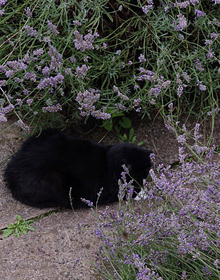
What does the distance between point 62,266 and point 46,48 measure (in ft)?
4.96

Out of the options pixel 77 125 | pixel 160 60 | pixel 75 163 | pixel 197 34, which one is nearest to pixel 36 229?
pixel 75 163

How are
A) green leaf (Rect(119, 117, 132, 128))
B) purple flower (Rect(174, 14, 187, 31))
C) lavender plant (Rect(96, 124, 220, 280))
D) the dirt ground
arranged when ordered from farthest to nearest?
green leaf (Rect(119, 117, 132, 128)) < purple flower (Rect(174, 14, 187, 31)) < the dirt ground < lavender plant (Rect(96, 124, 220, 280))

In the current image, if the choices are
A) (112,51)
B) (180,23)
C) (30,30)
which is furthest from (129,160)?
(30,30)

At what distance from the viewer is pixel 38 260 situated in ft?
8.43

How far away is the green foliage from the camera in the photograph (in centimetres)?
275

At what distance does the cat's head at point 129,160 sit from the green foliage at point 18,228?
702mm

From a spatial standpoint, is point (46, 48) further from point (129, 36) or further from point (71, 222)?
point (71, 222)

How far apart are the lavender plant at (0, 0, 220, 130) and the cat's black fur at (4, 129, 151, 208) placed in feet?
0.77

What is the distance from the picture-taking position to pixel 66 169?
300 centimetres

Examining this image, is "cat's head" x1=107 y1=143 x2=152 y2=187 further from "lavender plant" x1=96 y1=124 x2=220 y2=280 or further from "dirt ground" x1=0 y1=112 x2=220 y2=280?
"lavender plant" x1=96 y1=124 x2=220 y2=280

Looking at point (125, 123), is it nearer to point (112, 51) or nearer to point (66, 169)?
point (112, 51)

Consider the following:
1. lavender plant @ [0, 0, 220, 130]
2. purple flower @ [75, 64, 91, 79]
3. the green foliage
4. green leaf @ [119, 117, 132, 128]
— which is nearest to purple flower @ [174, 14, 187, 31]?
lavender plant @ [0, 0, 220, 130]

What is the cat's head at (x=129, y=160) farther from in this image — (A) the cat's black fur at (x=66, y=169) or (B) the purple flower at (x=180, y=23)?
(B) the purple flower at (x=180, y=23)

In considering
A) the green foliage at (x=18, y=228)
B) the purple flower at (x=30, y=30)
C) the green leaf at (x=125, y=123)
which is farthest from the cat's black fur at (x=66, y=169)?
the purple flower at (x=30, y=30)
